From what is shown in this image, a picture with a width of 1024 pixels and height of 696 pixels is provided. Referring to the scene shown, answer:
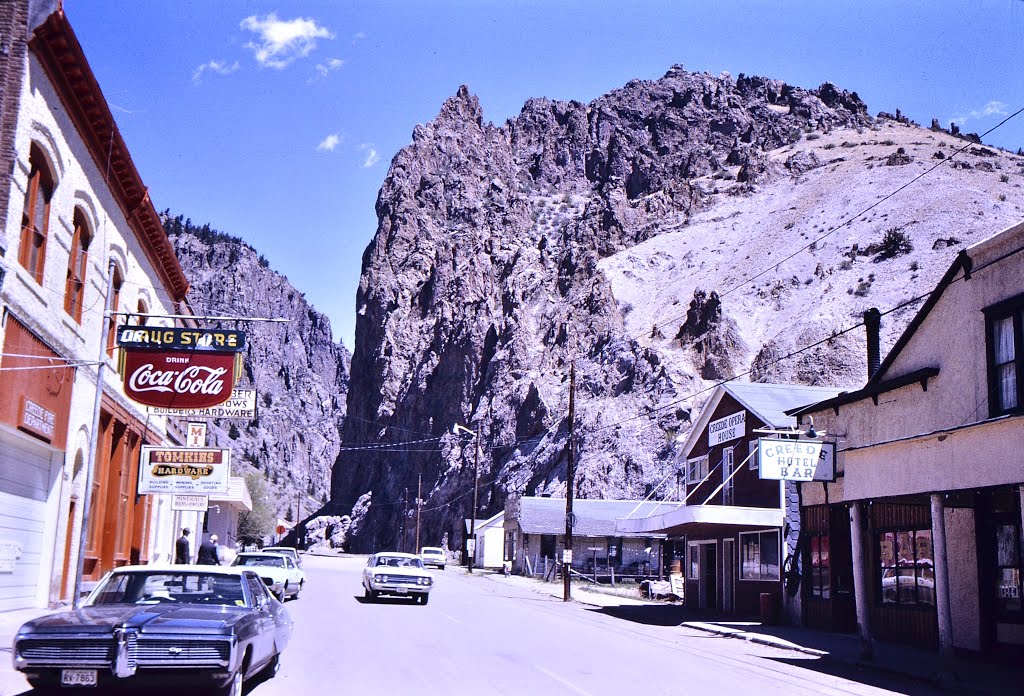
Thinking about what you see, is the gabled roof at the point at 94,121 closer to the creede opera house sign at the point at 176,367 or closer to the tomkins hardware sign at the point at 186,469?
the creede opera house sign at the point at 176,367

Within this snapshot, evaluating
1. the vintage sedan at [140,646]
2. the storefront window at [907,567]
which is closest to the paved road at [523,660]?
the vintage sedan at [140,646]

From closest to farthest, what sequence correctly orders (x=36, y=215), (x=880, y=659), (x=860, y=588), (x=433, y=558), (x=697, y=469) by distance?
(x=880, y=659)
(x=860, y=588)
(x=36, y=215)
(x=697, y=469)
(x=433, y=558)

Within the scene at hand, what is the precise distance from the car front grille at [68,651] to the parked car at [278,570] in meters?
17.9

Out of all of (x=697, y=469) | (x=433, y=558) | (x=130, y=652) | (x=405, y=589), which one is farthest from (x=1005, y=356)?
(x=433, y=558)

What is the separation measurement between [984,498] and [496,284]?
8773 cm

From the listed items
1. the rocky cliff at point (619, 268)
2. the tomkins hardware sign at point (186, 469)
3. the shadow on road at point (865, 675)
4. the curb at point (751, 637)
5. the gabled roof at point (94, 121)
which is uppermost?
the rocky cliff at point (619, 268)

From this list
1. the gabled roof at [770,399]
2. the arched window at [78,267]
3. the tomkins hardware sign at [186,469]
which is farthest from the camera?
the gabled roof at [770,399]

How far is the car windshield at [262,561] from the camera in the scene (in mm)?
28078

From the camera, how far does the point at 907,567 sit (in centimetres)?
2062

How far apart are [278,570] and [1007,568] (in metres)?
18.8

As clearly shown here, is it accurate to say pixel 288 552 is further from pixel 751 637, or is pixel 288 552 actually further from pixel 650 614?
pixel 751 637

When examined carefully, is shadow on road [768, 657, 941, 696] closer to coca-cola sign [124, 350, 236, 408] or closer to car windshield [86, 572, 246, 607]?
car windshield [86, 572, 246, 607]

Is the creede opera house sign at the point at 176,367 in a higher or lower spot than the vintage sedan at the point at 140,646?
higher

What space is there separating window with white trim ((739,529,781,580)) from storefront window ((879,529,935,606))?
5.11m
